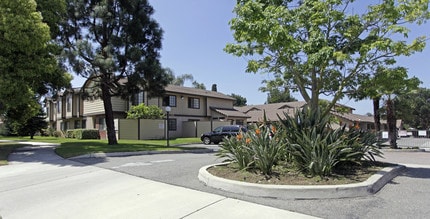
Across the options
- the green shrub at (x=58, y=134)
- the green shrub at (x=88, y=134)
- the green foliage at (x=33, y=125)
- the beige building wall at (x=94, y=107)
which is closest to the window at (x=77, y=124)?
the green shrub at (x=58, y=134)

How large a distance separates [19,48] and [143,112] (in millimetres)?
15035

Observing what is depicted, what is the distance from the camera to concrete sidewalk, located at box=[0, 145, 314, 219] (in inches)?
213

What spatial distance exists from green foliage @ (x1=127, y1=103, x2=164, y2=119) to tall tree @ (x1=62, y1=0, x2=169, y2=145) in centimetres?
722

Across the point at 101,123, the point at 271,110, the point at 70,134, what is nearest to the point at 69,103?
the point at 70,134

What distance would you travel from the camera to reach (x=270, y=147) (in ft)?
25.4

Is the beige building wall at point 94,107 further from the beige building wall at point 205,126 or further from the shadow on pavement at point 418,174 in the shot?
the shadow on pavement at point 418,174

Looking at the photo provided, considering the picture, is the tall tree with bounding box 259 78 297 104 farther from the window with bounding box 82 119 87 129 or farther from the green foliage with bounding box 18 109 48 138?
the green foliage with bounding box 18 109 48 138

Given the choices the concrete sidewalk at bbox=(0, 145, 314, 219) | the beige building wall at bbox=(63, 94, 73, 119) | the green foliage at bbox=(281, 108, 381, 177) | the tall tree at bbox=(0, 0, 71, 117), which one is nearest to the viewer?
the concrete sidewalk at bbox=(0, 145, 314, 219)

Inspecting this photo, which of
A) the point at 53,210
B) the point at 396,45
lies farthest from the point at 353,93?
the point at 53,210

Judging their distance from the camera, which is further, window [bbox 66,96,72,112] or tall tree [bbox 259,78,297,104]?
window [bbox 66,96,72,112]

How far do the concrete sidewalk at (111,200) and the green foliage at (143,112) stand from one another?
20.0 m

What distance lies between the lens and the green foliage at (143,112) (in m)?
29.1

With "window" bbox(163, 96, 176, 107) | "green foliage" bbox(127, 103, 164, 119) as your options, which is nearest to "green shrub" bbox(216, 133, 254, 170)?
"green foliage" bbox(127, 103, 164, 119)

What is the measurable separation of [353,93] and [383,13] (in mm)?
2588
